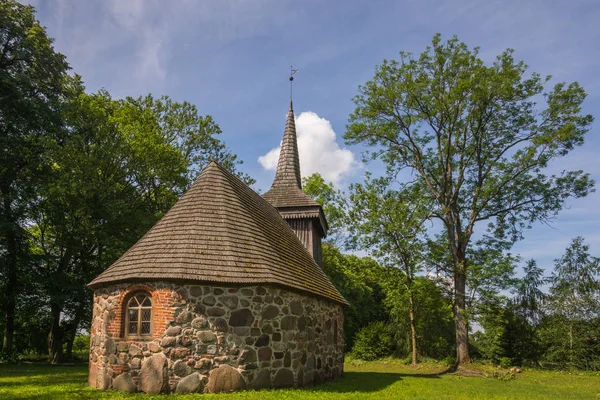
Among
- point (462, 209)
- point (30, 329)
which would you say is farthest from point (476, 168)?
point (30, 329)

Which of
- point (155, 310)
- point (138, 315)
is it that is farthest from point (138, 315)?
point (155, 310)

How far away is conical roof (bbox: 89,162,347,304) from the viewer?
9.65m

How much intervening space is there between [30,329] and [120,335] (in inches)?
664

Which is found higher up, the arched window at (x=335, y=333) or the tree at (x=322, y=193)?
the tree at (x=322, y=193)

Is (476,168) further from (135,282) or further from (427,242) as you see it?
(135,282)

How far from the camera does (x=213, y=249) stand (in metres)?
10.3

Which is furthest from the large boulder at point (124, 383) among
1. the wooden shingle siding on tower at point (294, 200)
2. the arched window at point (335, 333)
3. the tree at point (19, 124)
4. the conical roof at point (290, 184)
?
A: the tree at point (19, 124)

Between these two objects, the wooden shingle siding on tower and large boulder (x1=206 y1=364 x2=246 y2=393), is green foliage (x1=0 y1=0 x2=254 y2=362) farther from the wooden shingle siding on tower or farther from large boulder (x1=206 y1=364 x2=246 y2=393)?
large boulder (x1=206 y1=364 x2=246 y2=393)

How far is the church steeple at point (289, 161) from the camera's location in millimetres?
21188

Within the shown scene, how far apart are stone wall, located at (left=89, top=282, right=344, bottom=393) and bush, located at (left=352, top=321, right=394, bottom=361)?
16.8 metres

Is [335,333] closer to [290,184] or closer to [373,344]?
[290,184]

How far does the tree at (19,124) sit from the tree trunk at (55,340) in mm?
1670

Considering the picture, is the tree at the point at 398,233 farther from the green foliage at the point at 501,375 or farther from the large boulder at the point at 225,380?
the large boulder at the point at 225,380

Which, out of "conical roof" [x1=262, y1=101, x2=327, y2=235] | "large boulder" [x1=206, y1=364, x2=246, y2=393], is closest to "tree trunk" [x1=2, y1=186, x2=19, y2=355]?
"conical roof" [x1=262, y1=101, x2=327, y2=235]
